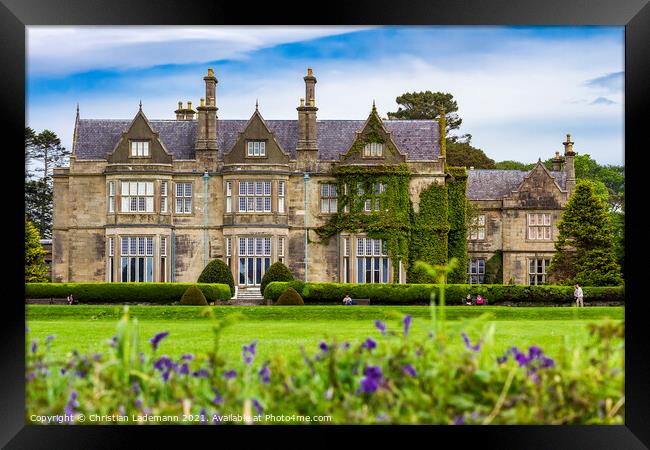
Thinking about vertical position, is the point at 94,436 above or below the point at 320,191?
below

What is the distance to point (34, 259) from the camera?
28.8 m

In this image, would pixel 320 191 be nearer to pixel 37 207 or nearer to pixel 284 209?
pixel 284 209

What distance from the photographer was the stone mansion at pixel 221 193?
31.1 m

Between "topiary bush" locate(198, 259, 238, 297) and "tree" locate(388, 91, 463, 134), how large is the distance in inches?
494

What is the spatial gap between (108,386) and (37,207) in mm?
27558

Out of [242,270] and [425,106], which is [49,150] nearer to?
[242,270]

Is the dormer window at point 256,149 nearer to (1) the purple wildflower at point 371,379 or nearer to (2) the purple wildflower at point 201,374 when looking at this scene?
(2) the purple wildflower at point 201,374

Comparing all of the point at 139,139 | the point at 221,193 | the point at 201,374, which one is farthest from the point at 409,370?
the point at 139,139

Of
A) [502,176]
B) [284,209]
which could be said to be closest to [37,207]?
[284,209]

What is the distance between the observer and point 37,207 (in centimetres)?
3198

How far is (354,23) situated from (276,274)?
2336 centimetres

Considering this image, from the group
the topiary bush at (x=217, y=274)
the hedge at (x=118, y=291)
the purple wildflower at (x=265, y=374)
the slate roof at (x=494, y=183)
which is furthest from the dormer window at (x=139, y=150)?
the purple wildflower at (x=265, y=374)

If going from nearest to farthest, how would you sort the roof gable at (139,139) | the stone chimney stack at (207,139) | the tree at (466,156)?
the roof gable at (139,139), the stone chimney stack at (207,139), the tree at (466,156)

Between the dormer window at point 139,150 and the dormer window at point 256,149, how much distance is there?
3.80 meters
